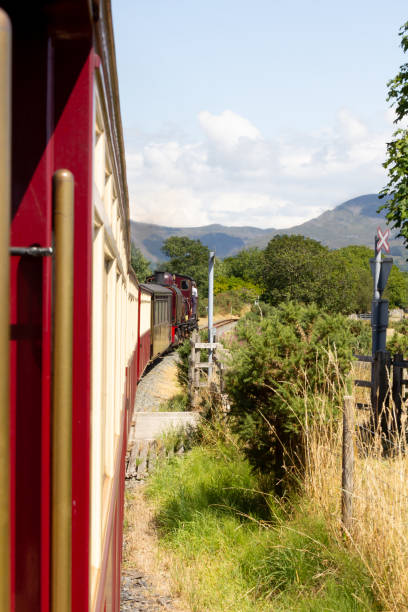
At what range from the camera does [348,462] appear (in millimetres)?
4023

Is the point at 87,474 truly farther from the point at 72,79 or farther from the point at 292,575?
the point at 292,575

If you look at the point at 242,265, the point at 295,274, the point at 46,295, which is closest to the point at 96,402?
the point at 46,295

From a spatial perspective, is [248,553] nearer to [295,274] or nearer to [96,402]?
[96,402]

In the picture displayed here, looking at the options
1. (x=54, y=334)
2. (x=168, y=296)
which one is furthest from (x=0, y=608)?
(x=168, y=296)

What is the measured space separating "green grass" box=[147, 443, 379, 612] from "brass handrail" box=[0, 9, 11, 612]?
3483mm

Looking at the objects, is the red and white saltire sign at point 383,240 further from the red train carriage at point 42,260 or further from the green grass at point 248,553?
the red train carriage at point 42,260

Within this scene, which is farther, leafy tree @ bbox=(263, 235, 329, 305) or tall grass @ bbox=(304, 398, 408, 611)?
leafy tree @ bbox=(263, 235, 329, 305)

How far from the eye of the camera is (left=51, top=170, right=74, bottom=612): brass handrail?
934 mm

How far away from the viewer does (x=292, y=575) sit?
171 inches

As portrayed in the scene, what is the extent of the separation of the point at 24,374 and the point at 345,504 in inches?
140

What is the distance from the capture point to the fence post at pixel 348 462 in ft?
13.2

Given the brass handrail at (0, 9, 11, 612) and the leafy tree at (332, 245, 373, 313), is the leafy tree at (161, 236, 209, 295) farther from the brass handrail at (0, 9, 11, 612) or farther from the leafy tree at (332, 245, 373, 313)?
the brass handrail at (0, 9, 11, 612)

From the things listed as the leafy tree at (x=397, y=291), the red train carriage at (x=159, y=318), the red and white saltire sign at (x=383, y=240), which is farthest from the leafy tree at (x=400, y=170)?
the leafy tree at (x=397, y=291)

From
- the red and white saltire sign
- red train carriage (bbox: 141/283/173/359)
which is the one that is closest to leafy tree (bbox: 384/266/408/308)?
red train carriage (bbox: 141/283/173/359)
